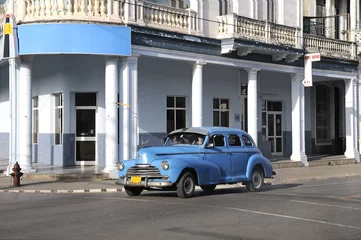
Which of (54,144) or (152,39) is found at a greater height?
(152,39)

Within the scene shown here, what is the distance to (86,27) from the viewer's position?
19.2m

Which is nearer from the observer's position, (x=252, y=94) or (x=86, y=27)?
(x=86, y=27)

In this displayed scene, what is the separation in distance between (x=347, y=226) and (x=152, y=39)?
500 inches

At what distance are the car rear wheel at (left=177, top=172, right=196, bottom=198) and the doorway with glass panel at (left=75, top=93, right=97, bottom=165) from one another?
960 cm

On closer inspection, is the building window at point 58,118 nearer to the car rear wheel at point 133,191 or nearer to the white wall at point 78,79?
the white wall at point 78,79

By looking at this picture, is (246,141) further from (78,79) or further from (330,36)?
(330,36)

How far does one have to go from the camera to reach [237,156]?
15.6m

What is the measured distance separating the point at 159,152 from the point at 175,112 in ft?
35.5

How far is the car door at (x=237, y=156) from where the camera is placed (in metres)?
15.5

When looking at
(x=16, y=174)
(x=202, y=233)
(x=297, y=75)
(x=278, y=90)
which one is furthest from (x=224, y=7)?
(x=202, y=233)

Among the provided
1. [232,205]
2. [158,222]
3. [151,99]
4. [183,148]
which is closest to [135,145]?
[151,99]

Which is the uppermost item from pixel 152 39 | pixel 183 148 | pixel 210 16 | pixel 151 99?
pixel 210 16

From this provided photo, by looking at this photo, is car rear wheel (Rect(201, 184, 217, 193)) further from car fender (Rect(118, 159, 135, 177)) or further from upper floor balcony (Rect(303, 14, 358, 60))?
upper floor balcony (Rect(303, 14, 358, 60))

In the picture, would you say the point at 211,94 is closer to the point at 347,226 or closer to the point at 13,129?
the point at 13,129
